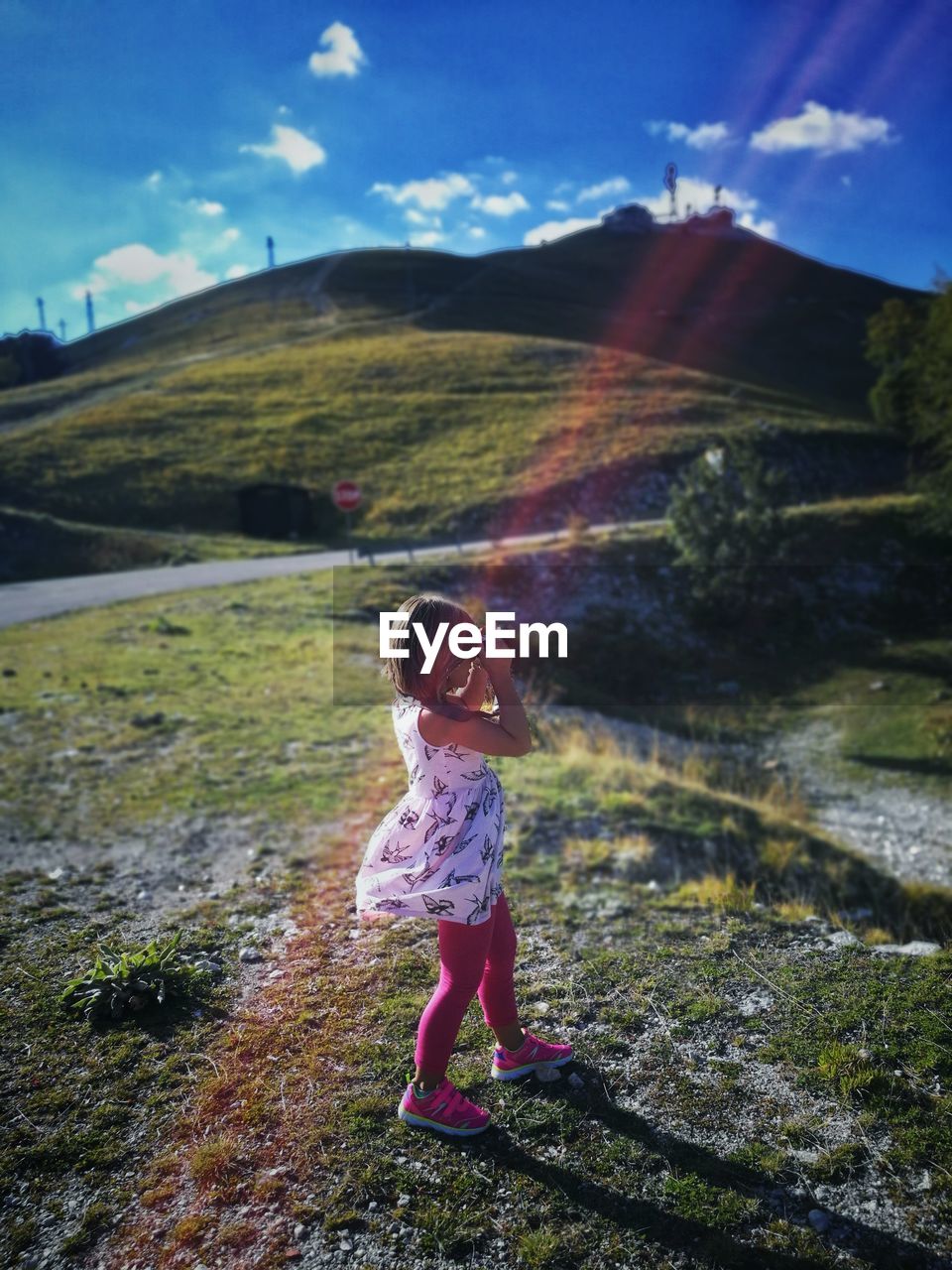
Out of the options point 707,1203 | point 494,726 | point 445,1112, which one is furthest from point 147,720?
point 707,1203

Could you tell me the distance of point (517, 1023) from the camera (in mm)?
4094

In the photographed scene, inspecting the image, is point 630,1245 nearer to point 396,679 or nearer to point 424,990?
point 424,990

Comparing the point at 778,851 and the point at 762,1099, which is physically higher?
the point at 762,1099

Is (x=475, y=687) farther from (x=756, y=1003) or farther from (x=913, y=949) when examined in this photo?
(x=913, y=949)

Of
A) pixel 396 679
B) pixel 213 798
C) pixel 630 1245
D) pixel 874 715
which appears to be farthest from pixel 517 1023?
pixel 874 715

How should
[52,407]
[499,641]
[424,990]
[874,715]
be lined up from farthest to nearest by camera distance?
[52,407]
[874,715]
[424,990]
[499,641]

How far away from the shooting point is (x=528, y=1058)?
4090mm

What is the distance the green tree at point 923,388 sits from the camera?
1157 inches

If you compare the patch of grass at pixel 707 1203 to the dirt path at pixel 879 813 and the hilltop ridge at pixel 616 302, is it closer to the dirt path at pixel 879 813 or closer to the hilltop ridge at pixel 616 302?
the dirt path at pixel 879 813

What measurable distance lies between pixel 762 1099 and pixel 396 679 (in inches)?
Answer: 105

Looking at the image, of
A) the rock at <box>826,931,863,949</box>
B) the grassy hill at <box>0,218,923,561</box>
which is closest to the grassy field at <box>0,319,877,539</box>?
the grassy hill at <box>0,218,923,561</box>

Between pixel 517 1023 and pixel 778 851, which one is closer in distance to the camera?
pixel 517 1023

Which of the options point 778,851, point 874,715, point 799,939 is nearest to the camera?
point 799,939

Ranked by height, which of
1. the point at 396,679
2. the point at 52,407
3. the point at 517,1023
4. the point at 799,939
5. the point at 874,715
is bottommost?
the point at 874,715
